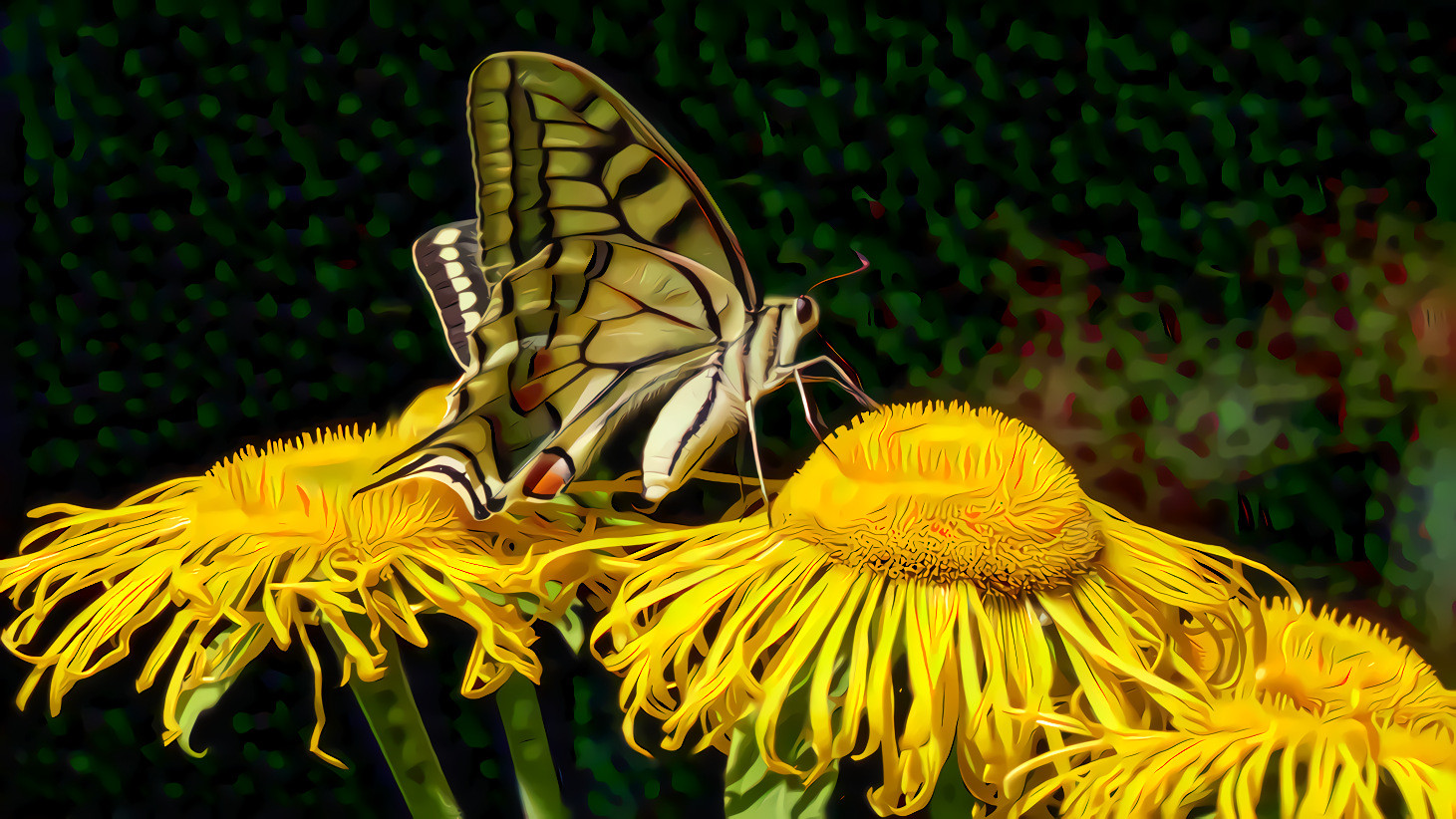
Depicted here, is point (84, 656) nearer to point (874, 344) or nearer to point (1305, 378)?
point (874, 344)

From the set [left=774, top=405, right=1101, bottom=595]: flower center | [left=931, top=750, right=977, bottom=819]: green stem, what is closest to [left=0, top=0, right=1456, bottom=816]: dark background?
[left=774, top=405, right=1101, bottom=595]: flower center

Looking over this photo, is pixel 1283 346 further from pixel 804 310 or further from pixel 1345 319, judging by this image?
pixel 804 310

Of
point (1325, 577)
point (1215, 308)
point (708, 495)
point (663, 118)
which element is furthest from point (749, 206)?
point (1325, 577)

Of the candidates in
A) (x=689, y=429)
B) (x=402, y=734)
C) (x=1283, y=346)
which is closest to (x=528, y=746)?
(x=402, y=734)

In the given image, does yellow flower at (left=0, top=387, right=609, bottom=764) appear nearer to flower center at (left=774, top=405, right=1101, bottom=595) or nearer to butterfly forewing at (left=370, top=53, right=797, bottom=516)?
butterfly forewing at (left=370, top=53, right=797, bottom=516)

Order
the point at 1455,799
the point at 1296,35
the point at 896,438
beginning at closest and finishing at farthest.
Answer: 1. the point at 1455,799
2. the point at 896,438
3. the point at 1296,35

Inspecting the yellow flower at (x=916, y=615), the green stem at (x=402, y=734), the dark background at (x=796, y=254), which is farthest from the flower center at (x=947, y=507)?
the green stem at (x=402, y=734)

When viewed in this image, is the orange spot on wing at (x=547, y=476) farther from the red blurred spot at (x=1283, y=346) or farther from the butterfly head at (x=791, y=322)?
the red blurred spot at (x=1283, y=346)
